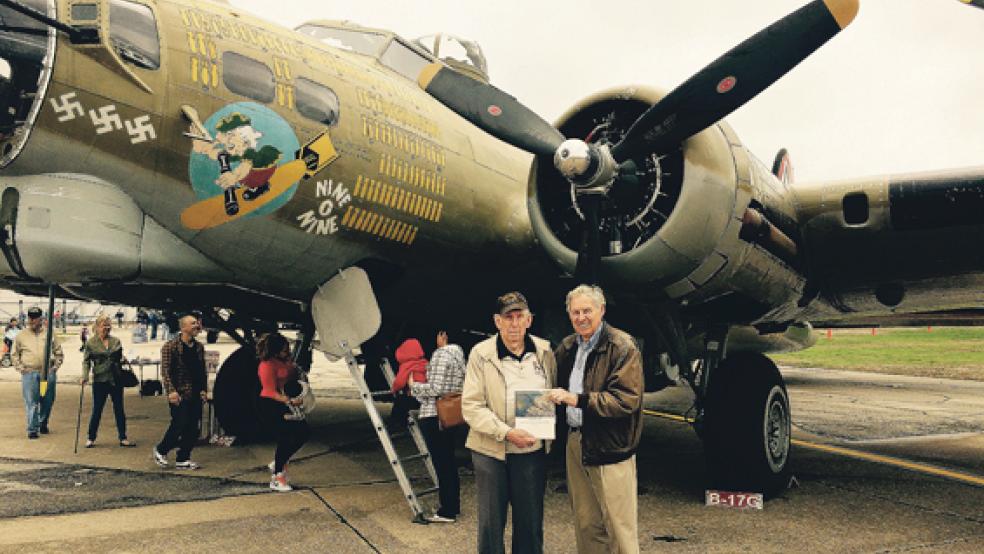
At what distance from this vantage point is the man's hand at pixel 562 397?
3426mm

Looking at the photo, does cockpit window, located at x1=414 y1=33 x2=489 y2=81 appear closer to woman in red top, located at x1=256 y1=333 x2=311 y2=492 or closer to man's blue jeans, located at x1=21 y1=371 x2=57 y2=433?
woman in red top, located at x1=256 y1=333 x2=311 y2=492

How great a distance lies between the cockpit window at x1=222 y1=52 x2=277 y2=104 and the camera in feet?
17.5

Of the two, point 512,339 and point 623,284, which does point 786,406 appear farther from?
point 512,339

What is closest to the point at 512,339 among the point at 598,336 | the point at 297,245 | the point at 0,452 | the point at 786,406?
the point at 598,336

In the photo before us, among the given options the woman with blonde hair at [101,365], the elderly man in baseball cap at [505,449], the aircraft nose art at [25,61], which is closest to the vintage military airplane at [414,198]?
the aircraft nose art at [25,61]

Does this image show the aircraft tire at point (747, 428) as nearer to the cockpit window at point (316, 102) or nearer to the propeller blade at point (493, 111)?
the propeller blade at point (493, 111)

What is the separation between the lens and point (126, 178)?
5.00m

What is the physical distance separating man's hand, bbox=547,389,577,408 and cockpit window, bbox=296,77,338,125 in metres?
3.45

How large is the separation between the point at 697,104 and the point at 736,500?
3545mm

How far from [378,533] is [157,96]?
3.54 m

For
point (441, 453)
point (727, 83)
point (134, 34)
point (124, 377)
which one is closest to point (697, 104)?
point (727, 83)

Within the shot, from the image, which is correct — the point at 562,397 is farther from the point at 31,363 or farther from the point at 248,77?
the point at 31,363

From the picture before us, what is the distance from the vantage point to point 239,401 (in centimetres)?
1005

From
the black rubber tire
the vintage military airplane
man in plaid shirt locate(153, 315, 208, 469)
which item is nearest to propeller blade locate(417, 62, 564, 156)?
the vintage military airplane
